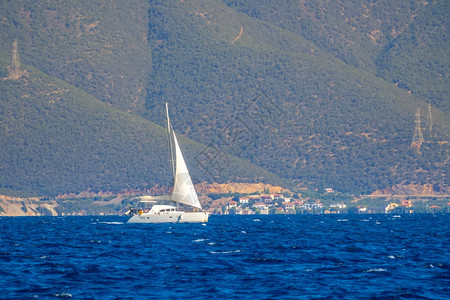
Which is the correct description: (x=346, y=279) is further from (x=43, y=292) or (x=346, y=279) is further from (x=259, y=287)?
(x=43, y=292)

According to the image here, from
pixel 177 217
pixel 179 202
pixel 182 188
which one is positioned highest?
pixel 182 188

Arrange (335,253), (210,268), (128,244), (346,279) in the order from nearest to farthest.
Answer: (346,279)
(210,268)
(335,253)
(128,244)

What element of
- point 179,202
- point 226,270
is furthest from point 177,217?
point 226,270

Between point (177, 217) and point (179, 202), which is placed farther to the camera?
point (179, 202)

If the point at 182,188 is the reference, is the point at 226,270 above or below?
below

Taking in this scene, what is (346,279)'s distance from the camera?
44562mm

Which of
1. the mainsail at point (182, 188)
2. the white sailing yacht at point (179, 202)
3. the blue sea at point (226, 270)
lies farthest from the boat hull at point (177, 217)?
the blue sea at point (226, 270)

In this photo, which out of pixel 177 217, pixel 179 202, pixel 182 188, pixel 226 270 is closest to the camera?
pixel 226 270

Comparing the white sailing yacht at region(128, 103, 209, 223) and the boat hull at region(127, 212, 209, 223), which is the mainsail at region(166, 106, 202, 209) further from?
the boat hull at region(127, 212, 209, 223)

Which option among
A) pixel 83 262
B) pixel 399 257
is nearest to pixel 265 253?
pixel 399 257

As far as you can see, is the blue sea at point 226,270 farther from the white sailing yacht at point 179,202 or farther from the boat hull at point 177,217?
the white sailing yacht at point 179,202

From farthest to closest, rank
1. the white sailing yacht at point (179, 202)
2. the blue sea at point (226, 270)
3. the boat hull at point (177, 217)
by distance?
the white sailing yacht at point (179, 202)
the boat hull at point (177, 217)
the blue sea at point (226, 270)

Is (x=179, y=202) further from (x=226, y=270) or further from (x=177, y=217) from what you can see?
(x=226, y=270)

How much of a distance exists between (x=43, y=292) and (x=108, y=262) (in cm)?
1295
